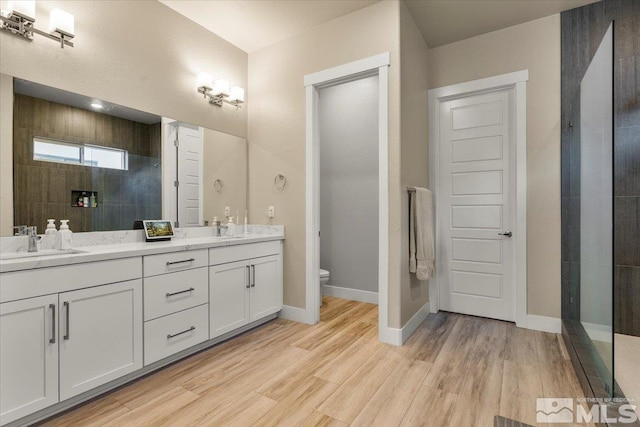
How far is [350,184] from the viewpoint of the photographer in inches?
161

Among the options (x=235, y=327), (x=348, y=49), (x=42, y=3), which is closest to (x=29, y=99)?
(x=42, y=3)

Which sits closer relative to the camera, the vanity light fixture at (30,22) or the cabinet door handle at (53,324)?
the cabinet door handle at (53,324)

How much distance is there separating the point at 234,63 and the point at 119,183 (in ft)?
5.85

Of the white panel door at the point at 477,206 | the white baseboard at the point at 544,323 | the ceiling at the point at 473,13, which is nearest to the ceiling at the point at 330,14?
the ceiling at the point at 473,13

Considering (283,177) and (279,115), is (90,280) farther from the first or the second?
(279,115)

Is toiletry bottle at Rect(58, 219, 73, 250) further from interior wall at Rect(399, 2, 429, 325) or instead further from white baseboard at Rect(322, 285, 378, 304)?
white baseboard at Rect(322, 285, 378, 304)

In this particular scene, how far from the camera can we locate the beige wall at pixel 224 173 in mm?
3113

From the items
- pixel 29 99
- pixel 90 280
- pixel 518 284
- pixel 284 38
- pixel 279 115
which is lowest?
pixel 518 284

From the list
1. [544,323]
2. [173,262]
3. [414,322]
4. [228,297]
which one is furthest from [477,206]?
[173,262]

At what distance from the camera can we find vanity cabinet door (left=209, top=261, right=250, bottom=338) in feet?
8.31

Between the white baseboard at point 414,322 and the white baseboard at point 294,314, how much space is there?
934 millimetres

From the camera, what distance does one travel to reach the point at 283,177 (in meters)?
3.29

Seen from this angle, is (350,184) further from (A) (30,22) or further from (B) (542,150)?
(A) (30,22)

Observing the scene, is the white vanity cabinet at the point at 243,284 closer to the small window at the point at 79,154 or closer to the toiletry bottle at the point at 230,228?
the toiletry bottle at the point at 230,228
